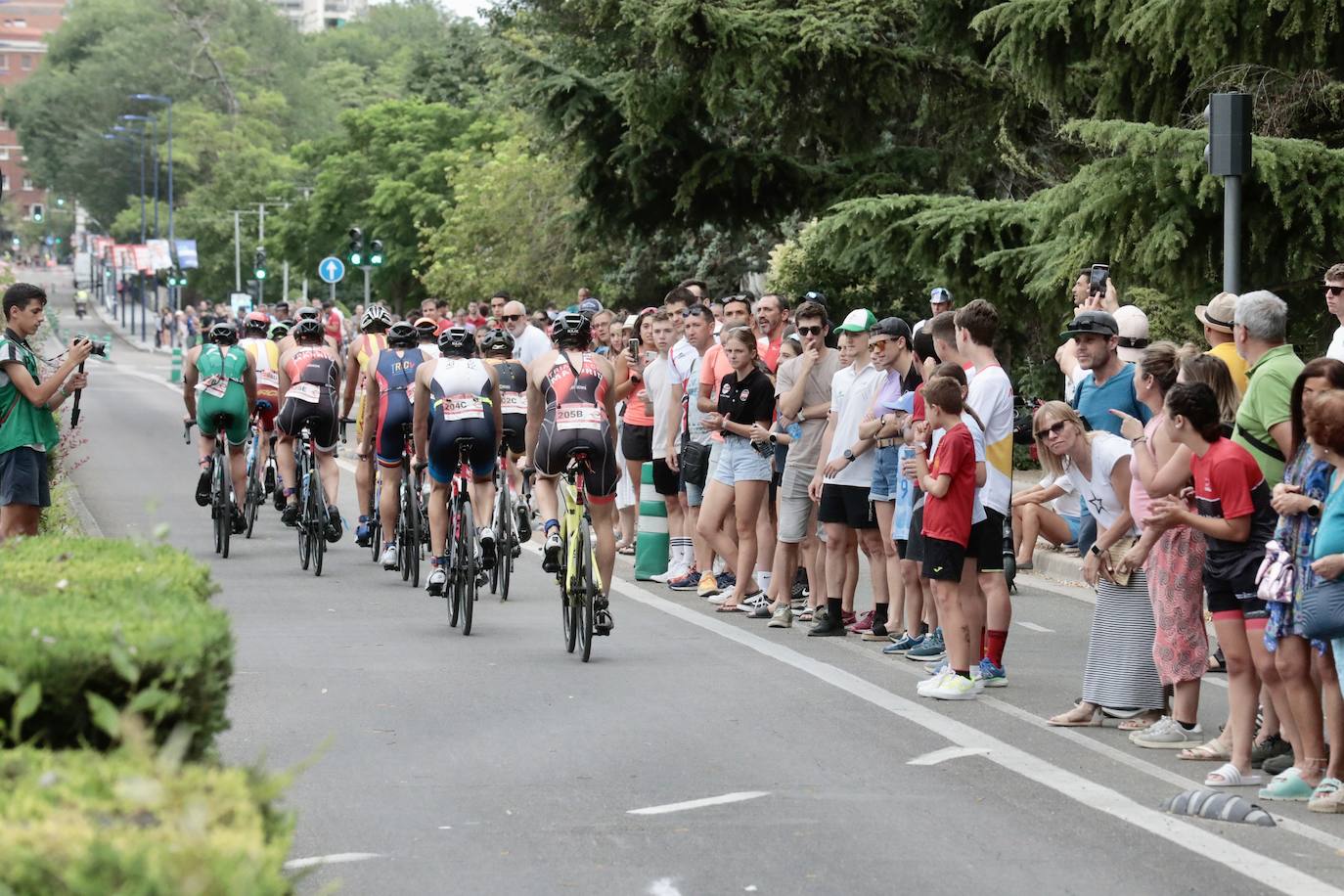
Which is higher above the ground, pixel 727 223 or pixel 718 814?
pixel 727 223

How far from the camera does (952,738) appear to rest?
9.37m

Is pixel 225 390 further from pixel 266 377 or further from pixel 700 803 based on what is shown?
pixel 700 803

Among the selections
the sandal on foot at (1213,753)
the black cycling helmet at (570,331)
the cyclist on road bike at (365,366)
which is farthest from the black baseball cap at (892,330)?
the cyclist on road bike at (365,366)

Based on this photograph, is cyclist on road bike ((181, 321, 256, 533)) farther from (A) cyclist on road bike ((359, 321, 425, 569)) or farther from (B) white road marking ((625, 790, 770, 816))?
(B) white road marking ((625, 790, 770, 816))

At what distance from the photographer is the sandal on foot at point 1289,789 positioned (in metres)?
8.24

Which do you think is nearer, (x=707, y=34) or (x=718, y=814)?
(x=718, y=814)

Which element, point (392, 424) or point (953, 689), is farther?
point (392, 424)

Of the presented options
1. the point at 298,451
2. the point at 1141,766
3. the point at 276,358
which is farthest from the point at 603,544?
the point at 276,358

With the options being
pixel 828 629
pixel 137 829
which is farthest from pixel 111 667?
pixel 828 629

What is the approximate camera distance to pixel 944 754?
29.5ft

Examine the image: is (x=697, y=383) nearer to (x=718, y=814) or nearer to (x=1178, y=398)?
(x=1178, y=398)

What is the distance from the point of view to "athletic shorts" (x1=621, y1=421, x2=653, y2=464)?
17078 millimetres

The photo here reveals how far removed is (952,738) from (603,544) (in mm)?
3241

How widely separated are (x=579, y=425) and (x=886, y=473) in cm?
180
